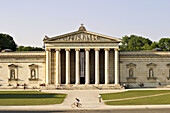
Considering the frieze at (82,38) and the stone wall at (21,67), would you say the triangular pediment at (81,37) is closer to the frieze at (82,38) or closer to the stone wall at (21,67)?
the frieze at (82,38)

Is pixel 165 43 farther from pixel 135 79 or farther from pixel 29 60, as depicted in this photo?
pixel 29 60

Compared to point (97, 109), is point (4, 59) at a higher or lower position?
higher

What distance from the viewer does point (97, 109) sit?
4278 centimetres

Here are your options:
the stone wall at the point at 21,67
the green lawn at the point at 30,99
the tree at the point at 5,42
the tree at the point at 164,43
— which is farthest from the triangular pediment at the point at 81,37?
the tree at the point at 164,43

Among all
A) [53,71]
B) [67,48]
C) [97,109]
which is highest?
[67,48]

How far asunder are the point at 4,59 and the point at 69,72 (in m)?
20.8

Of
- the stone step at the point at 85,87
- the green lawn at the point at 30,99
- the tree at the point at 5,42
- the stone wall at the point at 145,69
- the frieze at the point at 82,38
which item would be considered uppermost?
the tree at the point at 5,42

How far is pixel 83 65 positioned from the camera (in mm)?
82438

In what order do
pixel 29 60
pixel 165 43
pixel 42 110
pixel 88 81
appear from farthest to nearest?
pixel 165 43
pixel 29 60
pixel 88 81
pixel 42 110

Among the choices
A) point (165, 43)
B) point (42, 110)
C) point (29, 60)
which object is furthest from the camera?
point (165, 43)

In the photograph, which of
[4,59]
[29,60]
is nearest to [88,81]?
[29,60]

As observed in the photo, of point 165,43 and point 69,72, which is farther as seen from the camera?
point 165,43

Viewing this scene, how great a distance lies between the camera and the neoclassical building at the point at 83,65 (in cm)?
8094

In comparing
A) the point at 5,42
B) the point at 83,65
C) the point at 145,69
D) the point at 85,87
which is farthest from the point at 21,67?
the point at 5,42
